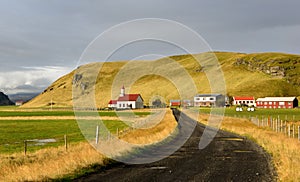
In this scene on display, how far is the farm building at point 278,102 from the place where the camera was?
157m

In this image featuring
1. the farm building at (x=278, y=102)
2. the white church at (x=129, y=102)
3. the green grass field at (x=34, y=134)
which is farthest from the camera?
the white church at (x=129, y=102)

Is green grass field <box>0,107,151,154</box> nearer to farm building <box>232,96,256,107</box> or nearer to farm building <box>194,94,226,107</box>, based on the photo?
farm building <box>232,96,256,107</box>

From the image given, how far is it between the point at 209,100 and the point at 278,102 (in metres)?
36.5

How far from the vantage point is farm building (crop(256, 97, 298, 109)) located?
15725 cm

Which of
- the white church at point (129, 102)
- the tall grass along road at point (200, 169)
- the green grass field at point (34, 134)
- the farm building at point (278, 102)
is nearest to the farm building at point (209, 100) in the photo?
the farm building at point (278, 102)

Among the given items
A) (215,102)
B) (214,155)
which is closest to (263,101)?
(215,102)

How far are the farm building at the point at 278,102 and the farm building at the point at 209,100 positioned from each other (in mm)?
21850

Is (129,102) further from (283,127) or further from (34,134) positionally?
(283,127)

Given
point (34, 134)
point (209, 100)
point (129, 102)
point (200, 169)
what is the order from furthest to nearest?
point (209, 100) → point (129, 102) → point (34, 134) → point (200, 169)

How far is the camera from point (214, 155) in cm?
2141

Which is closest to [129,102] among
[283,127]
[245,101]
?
[245,101]

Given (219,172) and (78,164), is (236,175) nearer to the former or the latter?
(219,172)

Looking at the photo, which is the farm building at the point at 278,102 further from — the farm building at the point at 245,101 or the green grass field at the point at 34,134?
the green grass field at the point at 34,134

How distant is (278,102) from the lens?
6329 inches
